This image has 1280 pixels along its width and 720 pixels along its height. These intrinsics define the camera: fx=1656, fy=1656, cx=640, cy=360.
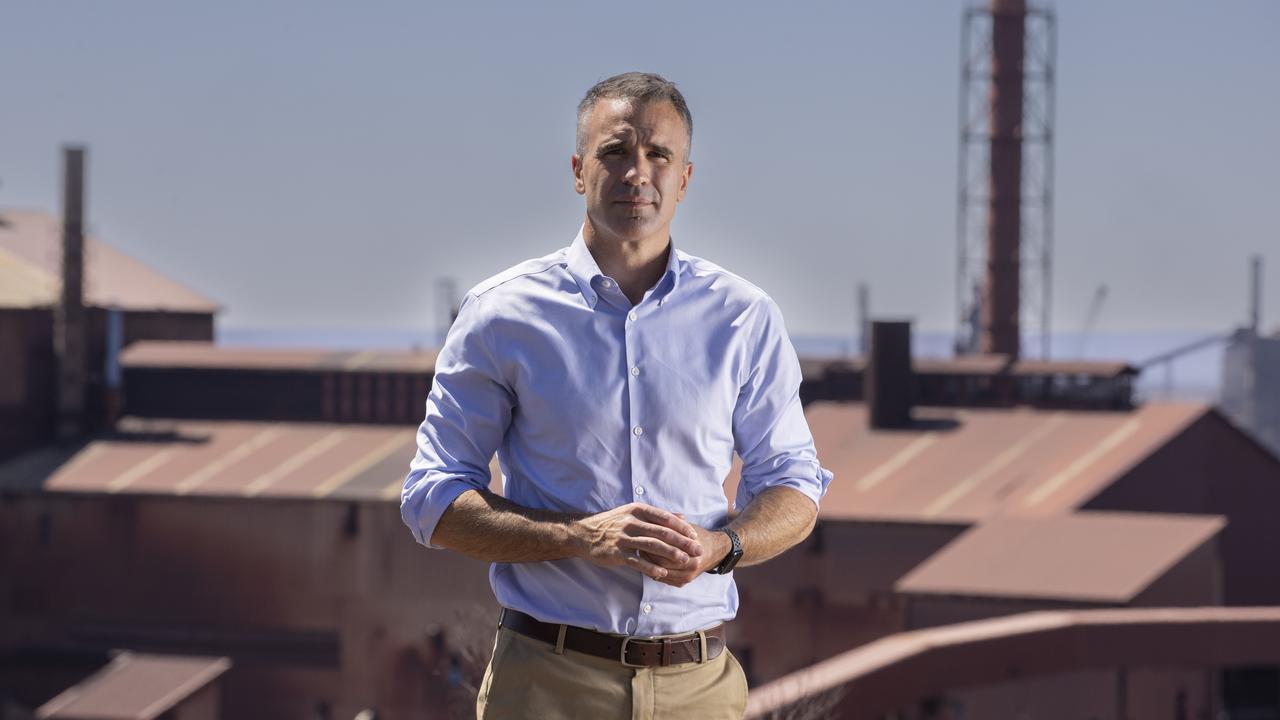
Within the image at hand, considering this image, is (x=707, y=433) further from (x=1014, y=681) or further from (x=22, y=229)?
(x=22, y=229)

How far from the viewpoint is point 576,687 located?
3277mm

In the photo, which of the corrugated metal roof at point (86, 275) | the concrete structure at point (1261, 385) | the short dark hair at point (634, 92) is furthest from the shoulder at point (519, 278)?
the concrete structure at point (1261, 385)

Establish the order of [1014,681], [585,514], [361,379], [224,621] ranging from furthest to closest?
1. [361,379]
2. [224,621]
3. [1014,681]
4. [585,514]

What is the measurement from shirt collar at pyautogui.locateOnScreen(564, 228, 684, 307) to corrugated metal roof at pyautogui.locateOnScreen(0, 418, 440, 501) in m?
23.8

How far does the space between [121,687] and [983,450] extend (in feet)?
46.1

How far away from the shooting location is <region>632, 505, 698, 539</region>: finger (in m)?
3.07

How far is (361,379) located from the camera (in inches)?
1278

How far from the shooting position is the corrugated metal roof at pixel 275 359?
32812 mm

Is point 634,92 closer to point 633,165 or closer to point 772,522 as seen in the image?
point 633,165

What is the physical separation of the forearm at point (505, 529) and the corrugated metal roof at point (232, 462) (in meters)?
23.9

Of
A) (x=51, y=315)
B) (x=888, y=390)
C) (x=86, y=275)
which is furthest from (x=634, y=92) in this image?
(x=86, y=275)

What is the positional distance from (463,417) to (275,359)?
31559 mm

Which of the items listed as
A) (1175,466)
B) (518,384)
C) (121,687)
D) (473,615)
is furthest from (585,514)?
(1175,466)

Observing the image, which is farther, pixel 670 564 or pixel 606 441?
pixel 606 441
